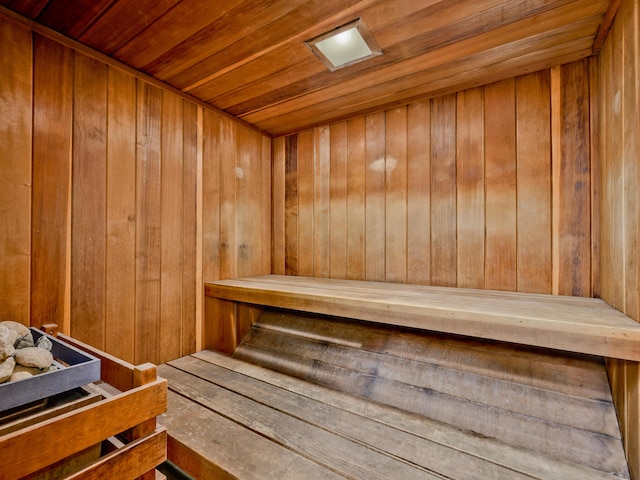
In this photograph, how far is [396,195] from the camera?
1992mm

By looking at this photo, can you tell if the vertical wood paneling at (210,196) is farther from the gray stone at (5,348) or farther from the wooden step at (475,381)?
the gray stone at (5,348)

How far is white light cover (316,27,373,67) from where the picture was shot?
4.44ft

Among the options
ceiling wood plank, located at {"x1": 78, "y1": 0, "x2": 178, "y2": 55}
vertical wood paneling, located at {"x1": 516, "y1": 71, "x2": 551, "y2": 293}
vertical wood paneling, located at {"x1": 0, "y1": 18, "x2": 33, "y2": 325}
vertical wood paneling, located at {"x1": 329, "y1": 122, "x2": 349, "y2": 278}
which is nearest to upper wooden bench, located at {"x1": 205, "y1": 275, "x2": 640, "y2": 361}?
vertical wood paneling, located at {"x1": 516, "y1": 71, "x2": 551, "y2": 293}

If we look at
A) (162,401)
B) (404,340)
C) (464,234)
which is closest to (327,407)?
(404,340)

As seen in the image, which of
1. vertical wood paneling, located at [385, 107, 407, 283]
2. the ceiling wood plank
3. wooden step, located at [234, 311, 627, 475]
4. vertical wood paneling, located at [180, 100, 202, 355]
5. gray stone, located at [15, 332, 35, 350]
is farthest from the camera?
vertical wood paneling, located at [385, 107, 407, 283]

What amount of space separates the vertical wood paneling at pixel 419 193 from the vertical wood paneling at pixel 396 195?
3 centimetres

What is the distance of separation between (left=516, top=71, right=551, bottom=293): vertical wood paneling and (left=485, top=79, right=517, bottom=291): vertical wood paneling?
3cm

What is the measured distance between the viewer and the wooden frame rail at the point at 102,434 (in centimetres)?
63

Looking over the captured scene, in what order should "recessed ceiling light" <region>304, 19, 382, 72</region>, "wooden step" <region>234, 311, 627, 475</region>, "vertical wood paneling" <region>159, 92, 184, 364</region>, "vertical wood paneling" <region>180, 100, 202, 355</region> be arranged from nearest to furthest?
"wooden step" <region>234, 311, 627, 475</region>, "recessed ceiling light" <region>304, 19, 382, 72</region>, "vertical wood paneling" <region>159, 92, 184, 364</region>, "vertical wood paneling" <region>180, 100, 202, 355</region>

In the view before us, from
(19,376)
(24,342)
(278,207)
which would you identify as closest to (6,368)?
(19,376)

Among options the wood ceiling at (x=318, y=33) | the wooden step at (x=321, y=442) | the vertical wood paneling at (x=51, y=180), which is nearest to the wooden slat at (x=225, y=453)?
the wooden step at (x=321, y=442)

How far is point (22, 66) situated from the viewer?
1.23m

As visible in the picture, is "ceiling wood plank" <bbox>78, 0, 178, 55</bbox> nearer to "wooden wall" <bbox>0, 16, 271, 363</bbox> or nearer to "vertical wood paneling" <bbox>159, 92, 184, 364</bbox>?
"wooden wall" <bbox>0, 16, 271, 363</bbox>

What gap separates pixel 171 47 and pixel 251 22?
1.44 feet
